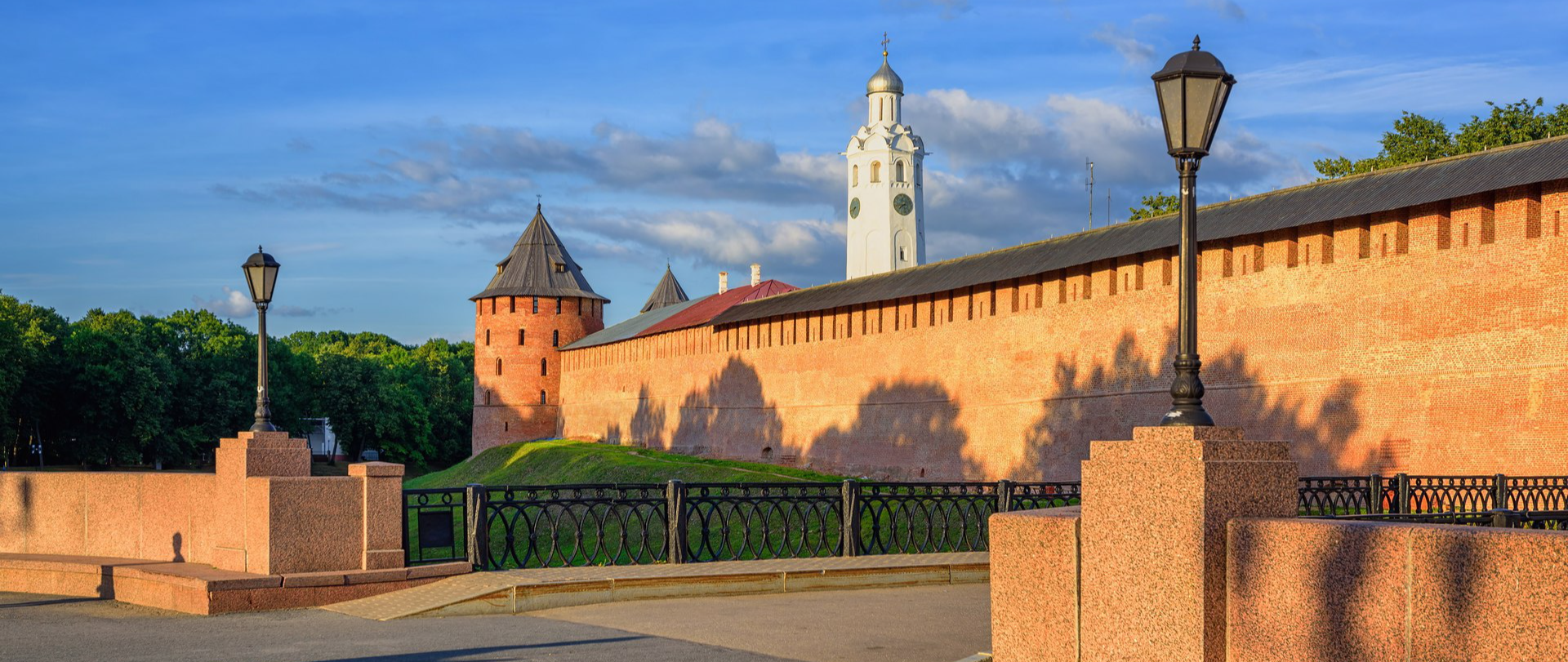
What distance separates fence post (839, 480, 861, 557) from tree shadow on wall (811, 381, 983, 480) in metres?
19.8

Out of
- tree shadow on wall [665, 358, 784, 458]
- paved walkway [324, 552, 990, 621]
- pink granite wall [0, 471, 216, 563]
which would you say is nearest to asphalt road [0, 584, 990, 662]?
paved walkway [324, 552, 990, 621]

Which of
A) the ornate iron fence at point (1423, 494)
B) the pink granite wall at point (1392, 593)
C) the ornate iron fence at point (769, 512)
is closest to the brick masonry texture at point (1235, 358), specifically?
the ornate iron fence at point (1423, 494)

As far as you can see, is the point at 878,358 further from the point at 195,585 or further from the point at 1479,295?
the point at 195,585

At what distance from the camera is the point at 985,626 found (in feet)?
30.1

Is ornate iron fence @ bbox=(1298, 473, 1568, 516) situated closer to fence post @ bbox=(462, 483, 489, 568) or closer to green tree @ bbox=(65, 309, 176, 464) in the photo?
fence post @ bbox=(462, 483, 489, 568)

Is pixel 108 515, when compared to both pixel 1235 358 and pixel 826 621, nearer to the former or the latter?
pixel 826 621

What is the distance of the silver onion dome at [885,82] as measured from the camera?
7456cm

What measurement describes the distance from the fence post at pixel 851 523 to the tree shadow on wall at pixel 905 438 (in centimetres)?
1982

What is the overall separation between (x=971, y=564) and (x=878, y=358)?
2471cm

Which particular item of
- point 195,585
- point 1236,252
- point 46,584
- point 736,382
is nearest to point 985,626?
point 195,585

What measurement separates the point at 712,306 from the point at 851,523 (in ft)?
142

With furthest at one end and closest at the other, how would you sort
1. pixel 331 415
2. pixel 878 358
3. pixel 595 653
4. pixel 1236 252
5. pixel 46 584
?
pixel 331 415, pixel 878 358, pixel 1236 252, pixel 46 584, pixel 595 653

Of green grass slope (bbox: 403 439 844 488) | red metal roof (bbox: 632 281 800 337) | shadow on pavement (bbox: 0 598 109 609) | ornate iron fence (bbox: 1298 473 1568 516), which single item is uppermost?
red metal roof (bbox: 632 281 800 337)

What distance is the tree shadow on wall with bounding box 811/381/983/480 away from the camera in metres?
33.5
